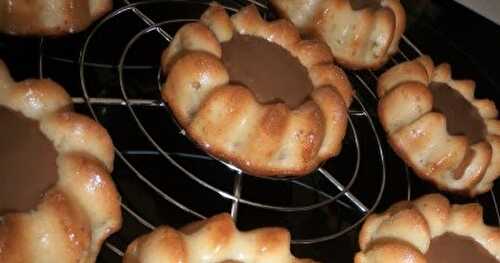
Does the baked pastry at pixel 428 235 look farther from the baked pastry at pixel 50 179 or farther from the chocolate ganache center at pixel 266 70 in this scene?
the baked pastry at pixel 50 179

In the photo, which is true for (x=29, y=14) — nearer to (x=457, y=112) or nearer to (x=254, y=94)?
(x=254, y=94)

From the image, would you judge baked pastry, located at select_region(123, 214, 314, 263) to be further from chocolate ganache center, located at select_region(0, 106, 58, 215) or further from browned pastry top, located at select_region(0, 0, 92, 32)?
browned pastry top, located at select_region(0, 0, 92, 32)

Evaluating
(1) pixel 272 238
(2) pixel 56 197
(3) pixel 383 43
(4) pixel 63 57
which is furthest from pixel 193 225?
(3) pixel 383 43

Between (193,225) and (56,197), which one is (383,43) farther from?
(56,197)

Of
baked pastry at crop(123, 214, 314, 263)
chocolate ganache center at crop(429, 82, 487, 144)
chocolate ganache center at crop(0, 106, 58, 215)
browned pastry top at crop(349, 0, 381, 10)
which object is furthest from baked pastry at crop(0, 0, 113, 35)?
chocolate ganache center at crop(429, 82, 487, 144)

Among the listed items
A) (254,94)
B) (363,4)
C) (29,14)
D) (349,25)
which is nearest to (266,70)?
(254,94)
